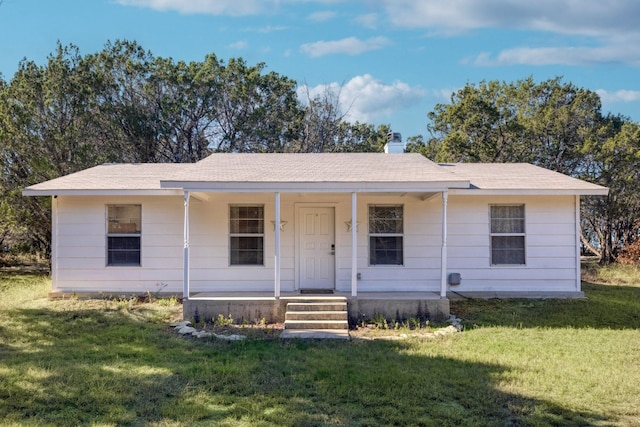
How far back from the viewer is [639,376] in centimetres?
601

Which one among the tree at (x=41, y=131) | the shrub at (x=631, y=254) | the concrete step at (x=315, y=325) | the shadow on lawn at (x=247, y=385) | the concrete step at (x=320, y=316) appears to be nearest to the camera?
the shadow on lawn at (x=247, y=385)

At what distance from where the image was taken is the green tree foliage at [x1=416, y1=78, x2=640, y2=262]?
1964 cm

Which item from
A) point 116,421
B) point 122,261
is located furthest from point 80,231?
point 116,421

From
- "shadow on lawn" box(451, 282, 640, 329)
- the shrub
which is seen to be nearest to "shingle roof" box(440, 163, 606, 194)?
"shadow on lawn" box(451, 282, 640, 329)

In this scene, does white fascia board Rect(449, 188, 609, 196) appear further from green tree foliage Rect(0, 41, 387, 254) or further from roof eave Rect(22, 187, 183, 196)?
green tree foliage Rect(0, 41, 387, 254)

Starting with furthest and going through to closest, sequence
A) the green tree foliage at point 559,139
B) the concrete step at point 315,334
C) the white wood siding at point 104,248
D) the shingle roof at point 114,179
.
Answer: the green tree foliage at point 559,139 < the white wood siding at point 104,248 < the shingle roof at point 114,179 < the concrete step at point 315,334

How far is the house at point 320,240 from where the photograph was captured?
11.2 metres

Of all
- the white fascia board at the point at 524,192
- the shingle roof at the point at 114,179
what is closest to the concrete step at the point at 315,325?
the white fascia board at the point at 524,192

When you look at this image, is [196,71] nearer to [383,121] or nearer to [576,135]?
[383,121]

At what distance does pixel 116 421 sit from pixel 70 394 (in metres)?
1.00

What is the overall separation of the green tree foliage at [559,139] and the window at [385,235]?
1159cm

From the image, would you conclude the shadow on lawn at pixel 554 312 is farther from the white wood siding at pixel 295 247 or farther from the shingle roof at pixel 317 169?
the shingle roof at pixel 317 169

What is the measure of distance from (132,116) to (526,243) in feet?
50.5

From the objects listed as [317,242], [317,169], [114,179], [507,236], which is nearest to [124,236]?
[114,179]
